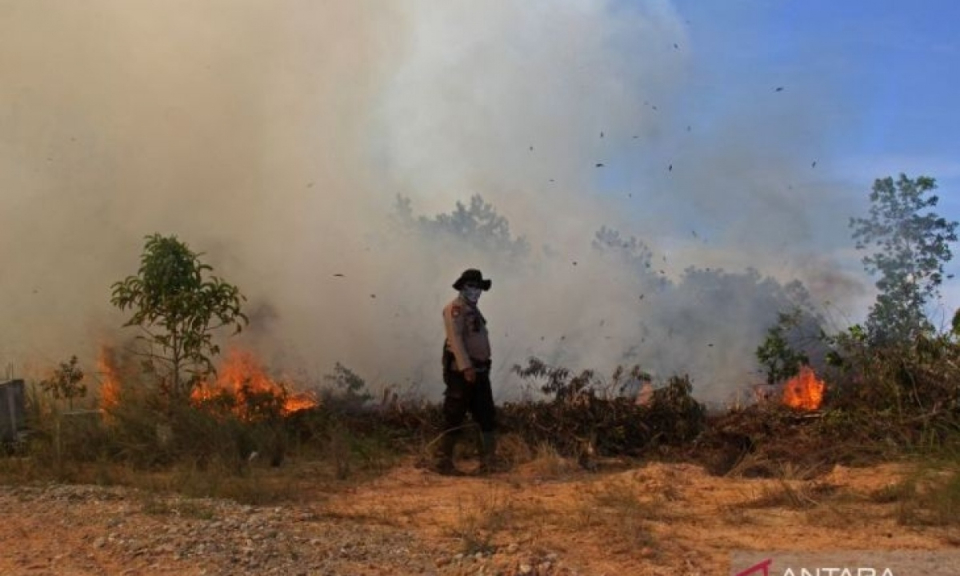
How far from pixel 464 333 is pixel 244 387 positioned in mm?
2314

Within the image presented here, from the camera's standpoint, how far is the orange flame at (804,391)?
8.45 meters

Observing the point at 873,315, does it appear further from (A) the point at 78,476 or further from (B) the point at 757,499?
(A) the point at 78,476

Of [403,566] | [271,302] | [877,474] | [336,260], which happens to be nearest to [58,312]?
[271,302]

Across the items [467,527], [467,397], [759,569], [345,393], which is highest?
[345,393]

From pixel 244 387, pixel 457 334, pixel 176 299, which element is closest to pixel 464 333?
pixel 457 334

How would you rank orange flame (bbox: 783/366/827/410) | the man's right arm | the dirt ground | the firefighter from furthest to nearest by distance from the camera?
orange flame (bbox: 783/366/827/410) < the firefighter < the man's right arm < the dirt ground

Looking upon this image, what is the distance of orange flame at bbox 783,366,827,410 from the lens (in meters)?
8.45

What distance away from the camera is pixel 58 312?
11875mm

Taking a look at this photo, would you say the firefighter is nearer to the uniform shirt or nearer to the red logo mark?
the uniform shirt

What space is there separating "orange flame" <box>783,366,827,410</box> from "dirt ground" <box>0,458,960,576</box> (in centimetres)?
161

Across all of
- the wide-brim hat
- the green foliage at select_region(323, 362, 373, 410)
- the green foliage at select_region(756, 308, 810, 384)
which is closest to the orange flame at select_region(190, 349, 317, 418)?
the green foliage at select_region(323, 362, 373, 410)

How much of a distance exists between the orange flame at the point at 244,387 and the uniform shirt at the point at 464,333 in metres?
2.02

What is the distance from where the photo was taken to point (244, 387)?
846 cm

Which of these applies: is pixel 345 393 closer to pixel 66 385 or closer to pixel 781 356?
pixel 66 385
